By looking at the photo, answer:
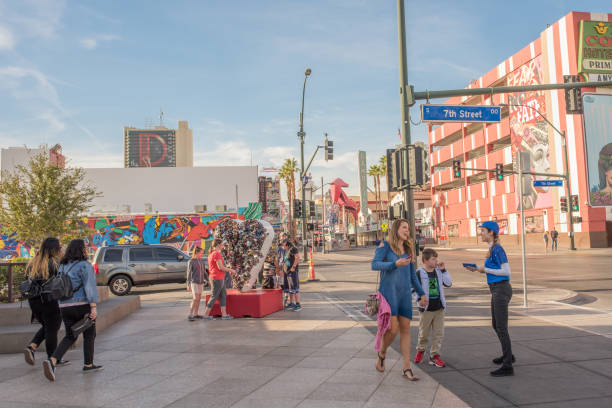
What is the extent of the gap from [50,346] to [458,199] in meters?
59.9

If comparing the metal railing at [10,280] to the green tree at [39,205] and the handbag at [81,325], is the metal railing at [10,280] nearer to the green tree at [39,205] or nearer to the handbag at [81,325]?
the handbag at [81,325]

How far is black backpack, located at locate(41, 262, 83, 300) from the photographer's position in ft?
20.0

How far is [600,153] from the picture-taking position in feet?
127

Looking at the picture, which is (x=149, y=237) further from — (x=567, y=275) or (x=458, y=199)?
(x=458, y=199)

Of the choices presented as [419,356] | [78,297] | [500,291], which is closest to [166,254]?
[78,297]

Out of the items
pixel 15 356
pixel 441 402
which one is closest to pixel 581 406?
pixel 441 402

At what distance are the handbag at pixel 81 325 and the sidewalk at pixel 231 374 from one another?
1.93 ft

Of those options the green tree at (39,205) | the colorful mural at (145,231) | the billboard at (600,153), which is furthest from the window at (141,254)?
the billboard at (600,153)

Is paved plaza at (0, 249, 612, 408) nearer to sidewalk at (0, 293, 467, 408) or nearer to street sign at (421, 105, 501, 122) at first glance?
sidewalk at (0, 293, 467, 408)

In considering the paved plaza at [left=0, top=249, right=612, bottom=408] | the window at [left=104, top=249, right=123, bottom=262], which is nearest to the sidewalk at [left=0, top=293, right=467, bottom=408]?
the paved plaza at [left=0, top=249, right=612, bottom=408]

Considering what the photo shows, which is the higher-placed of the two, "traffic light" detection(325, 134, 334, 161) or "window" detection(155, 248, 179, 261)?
"traffic light" detection(325, 134, 334, 161)

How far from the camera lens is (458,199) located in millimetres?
61844

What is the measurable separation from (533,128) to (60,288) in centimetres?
4702

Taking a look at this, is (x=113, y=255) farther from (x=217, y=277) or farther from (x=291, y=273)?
(x=291, y=273)
